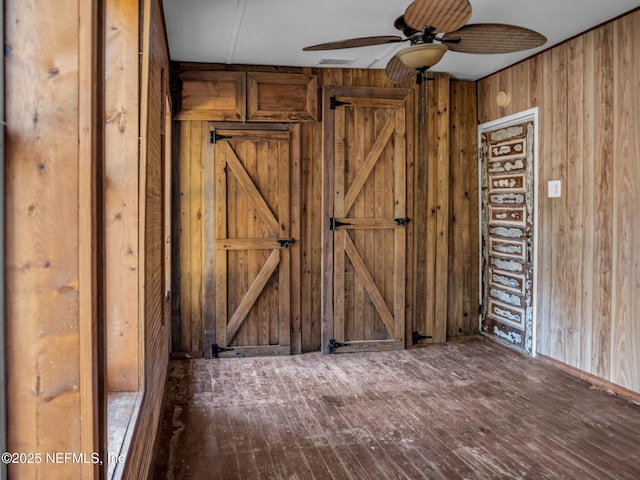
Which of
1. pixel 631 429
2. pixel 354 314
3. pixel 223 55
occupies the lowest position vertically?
pixel 631 429

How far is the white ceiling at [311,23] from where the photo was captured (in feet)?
11.4

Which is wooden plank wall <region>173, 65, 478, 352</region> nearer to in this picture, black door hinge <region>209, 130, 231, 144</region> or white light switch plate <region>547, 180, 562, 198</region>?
black door hinge <region>209, 130, 231, 144</region>

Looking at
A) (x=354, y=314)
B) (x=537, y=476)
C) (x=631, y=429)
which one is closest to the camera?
(x=537, y=476)

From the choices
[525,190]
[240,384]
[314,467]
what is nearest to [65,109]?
[314,467]

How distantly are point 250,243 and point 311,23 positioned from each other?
2.08 meters

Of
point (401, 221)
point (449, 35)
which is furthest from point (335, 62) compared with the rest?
point (449, 35)

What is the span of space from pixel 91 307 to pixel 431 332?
4565mm

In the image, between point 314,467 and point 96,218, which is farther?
point 314,467

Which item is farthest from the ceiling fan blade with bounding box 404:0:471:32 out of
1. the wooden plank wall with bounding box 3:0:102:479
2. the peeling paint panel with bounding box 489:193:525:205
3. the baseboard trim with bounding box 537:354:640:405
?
the baseboard trim with bounding box 537:354:640:405

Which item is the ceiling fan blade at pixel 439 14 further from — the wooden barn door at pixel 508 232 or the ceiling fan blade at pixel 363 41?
the wooden barn door at pixel 508 232

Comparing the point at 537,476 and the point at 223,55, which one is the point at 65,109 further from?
the point at 223,55

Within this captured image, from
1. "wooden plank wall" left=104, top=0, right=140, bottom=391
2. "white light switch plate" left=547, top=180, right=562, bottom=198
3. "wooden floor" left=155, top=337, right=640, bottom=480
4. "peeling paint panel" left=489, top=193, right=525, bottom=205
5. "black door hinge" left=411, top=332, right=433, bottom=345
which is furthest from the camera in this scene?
"black door hinge" left=411, top=332, right=433, bottom=345

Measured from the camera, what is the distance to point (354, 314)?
5027mm

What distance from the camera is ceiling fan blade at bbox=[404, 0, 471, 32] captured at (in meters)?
2.40
